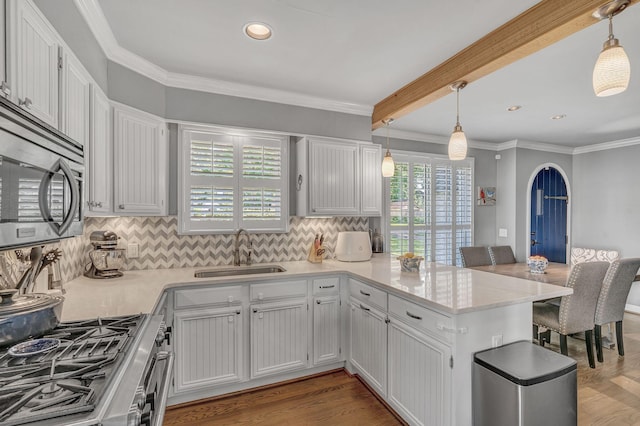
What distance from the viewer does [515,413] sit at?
154cm

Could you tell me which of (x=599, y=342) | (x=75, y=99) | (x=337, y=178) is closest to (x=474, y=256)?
(x=599, y=342)

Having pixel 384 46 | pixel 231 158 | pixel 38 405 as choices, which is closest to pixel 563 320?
pixel 384 46

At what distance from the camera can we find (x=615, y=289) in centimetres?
302

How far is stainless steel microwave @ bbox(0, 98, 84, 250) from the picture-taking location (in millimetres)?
883

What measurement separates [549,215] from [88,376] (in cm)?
625

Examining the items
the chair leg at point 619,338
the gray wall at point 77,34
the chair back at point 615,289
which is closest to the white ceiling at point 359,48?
the gray wall at point 77,34

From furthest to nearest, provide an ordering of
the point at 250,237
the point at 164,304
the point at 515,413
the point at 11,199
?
the point at 250,237 → the point at 164,304 → the point at 515,413 → the point at 11,199

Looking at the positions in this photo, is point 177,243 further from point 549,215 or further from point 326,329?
point 549,215

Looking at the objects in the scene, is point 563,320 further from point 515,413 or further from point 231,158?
point 231,158

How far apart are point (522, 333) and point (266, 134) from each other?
8.33ft

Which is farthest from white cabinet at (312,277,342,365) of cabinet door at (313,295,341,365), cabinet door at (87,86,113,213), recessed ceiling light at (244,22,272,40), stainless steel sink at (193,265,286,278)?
recessed ceiling light at (244,22,272,40)

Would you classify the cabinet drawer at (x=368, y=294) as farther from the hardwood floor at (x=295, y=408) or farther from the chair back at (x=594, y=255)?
the chair back at (x=594, y=255)

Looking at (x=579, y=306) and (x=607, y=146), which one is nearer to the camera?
(x=579, y=306)

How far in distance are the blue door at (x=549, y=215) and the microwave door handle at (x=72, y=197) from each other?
19.0ft
